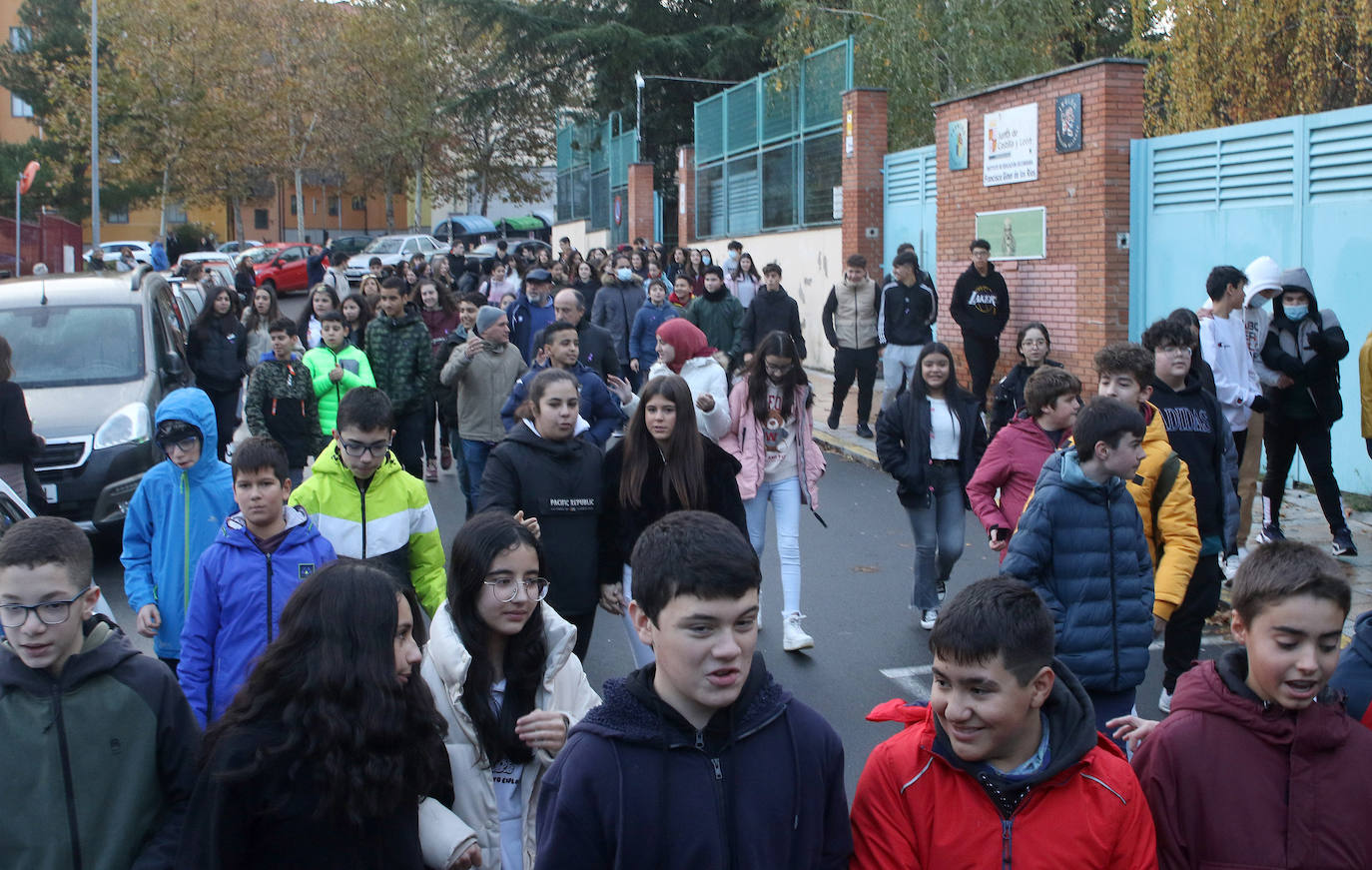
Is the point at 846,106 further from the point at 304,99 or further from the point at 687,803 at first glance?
the point at 304,99

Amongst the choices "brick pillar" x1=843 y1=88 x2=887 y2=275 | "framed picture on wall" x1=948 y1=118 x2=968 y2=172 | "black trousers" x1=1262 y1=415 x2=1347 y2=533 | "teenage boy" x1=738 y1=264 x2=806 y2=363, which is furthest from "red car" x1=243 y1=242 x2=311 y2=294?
"black trousers" x1=1262 y1=415 x2=1347 y2=533

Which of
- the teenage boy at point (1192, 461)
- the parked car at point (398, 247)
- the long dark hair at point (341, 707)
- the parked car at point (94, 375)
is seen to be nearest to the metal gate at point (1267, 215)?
the teenage boy at point (1192, 461)

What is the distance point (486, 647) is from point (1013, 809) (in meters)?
1.64

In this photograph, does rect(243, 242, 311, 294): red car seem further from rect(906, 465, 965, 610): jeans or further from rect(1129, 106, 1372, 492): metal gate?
rect(906, 465, 965, 610): jeans

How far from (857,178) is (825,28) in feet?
15.6

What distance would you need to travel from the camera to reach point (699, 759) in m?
2.45

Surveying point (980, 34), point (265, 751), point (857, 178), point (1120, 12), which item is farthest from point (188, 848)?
point (1120, 12)

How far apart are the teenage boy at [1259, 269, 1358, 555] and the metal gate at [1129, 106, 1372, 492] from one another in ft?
5.93

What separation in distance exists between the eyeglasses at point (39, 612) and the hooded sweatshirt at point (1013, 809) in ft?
6.17

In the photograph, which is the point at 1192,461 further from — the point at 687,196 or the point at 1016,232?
the point at 687,196

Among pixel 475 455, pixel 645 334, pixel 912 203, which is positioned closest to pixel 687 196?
pixel 912 203

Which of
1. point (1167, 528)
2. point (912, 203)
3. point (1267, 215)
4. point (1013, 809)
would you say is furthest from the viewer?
point (912, 203)

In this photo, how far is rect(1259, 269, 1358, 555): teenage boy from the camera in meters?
8.82

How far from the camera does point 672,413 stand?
570cm
